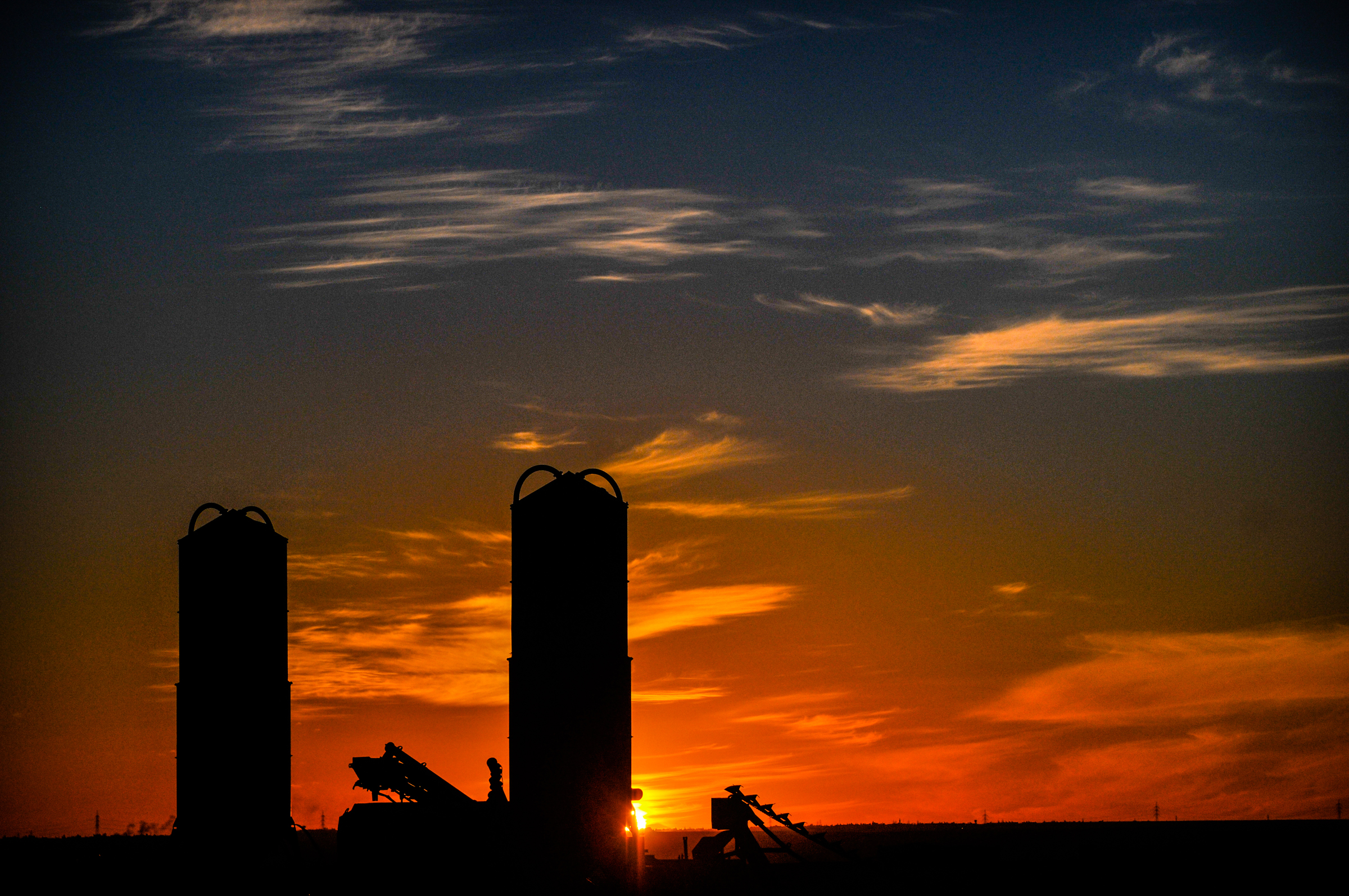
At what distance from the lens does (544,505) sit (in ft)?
96.0

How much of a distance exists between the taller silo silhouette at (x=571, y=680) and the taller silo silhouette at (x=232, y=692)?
6.77 meters

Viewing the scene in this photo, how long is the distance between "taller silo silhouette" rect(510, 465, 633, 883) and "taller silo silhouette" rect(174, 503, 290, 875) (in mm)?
6775

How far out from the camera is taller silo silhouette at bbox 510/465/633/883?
28.1 metres

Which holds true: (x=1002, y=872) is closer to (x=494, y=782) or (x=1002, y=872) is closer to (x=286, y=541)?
(x=494, y=782)

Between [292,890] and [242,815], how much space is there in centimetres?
212

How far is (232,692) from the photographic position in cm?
3161

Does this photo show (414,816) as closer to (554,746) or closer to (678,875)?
(554,746)

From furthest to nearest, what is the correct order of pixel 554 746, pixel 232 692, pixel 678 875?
pixel 678 875
pixel 232 692
pixel 554 746

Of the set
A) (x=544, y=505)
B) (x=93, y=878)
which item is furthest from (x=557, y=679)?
(x=93, y=878)

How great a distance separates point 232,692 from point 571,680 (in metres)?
8.73

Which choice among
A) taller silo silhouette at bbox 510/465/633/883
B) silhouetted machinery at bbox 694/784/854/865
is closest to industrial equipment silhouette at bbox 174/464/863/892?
taller silo silhouette at bbox 510/465/633/883

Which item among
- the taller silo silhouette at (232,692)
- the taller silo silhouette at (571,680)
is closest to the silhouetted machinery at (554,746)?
the taller silo silhouette at (571,680)

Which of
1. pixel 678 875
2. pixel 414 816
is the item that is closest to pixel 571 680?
pixel 414 816

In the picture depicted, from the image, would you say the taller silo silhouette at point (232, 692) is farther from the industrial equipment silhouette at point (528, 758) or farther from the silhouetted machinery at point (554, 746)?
the silhouetted machinery at point (554, 746)
